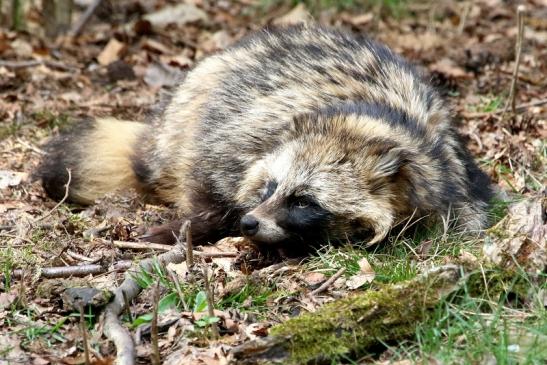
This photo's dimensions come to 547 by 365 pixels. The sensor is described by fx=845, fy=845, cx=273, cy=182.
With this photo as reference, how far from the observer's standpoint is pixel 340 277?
15.1ft

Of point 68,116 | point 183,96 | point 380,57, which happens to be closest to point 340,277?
point 380,57

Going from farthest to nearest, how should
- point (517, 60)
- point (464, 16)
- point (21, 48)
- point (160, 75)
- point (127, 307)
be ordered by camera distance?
point (464, 16), point (21, 48), point (160, 75), point (517, 60), point (127, 307)

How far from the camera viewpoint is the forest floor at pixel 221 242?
12.6 feet

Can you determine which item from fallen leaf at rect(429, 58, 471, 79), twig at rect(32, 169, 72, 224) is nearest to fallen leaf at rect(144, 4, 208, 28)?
fallen leaf at rect(429, 58, 471, 79)

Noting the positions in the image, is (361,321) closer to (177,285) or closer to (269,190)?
(177,285)

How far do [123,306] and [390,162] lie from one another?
181 cm

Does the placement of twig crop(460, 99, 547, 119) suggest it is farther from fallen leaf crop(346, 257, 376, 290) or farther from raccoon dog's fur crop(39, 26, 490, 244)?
fallen leaf crop(346, 257, 376, 290)

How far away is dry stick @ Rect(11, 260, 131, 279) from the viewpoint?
15.1 ft

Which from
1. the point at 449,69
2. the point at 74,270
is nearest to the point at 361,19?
the point at 449,69

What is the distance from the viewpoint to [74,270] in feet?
15.4

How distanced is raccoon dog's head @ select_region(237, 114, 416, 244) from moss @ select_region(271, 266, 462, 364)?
1.06m

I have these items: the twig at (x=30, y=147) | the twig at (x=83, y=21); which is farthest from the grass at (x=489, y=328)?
the twig at (x=83, y=21)

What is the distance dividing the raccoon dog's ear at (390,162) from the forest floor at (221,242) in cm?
44

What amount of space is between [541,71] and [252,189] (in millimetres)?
4548
